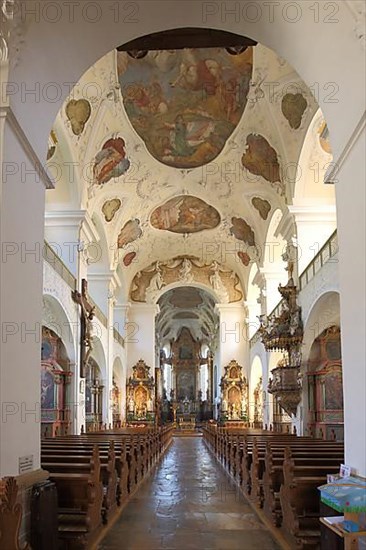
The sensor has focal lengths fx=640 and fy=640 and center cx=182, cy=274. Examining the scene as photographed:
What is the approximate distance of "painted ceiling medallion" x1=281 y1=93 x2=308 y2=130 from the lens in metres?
14.2

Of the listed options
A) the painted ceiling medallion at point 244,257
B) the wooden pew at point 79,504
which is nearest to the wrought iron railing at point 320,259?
the wooden pew at point 79,504

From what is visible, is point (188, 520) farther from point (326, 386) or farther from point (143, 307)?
point (143, 307)

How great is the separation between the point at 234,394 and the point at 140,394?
180 inches

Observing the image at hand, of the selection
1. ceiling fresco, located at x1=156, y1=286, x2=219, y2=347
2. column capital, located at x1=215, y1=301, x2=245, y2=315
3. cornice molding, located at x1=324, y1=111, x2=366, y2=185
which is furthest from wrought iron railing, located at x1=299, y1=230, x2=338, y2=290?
ceiling fresco, located at x1=156, y1=286, x2=219, y2=347

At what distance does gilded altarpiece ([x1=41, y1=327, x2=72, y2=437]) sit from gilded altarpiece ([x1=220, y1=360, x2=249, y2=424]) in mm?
15425

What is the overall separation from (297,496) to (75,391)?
1027 centimetres

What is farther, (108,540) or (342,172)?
(108,540)

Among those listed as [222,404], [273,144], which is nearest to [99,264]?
[273,144]

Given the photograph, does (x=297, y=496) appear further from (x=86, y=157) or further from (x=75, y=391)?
(x=86, y=157)

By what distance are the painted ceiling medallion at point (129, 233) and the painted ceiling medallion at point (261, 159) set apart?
232 inches

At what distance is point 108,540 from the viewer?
6.84m

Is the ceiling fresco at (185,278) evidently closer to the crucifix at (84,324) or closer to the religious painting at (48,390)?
the crucifix at (84,324)

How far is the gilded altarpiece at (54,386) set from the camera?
15430 mm

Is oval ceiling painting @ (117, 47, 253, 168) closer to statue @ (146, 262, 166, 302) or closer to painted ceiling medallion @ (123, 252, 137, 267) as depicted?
painted ceiling medallion @ (123, 252, 137, 267)
